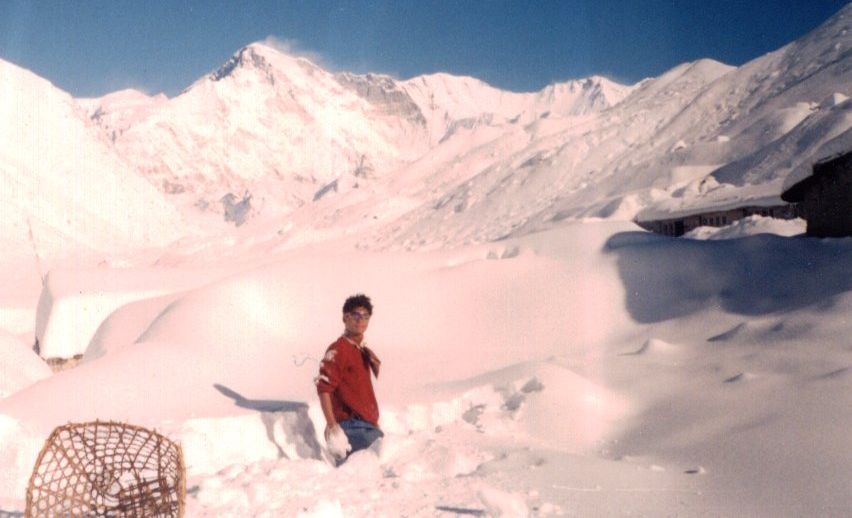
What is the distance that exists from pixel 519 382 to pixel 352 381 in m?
1.75

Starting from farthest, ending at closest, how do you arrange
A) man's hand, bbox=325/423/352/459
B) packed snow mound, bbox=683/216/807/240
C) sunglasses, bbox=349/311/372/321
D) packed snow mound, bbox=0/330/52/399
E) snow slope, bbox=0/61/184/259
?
snow slope, bbox=0/61/184/259 → packed snow mound, bbox=683/216/807/240 → packed snow mound, bbox=0/330/52/399 → sunglasses, bbox=349/311/372/321 → man's hand, bbox=325/423/352/459

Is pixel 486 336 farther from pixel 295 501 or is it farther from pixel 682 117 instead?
pixel 682 117

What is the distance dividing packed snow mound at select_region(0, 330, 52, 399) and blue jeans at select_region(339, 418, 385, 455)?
17.6 feet

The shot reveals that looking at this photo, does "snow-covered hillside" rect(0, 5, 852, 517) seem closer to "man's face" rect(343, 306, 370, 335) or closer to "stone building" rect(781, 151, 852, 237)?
"stone building" rect(781, 151, 852, 237)

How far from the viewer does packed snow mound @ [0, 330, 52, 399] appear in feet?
25.5

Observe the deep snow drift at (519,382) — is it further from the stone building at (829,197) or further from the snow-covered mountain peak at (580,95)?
the snow-covered mountain peak at (580,95)

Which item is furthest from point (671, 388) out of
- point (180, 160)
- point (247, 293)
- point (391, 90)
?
point (391, 90)

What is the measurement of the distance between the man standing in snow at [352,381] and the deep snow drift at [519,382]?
0.15m

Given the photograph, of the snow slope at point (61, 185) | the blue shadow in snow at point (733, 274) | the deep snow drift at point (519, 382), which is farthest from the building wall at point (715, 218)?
the snow slope at point (61, 185)

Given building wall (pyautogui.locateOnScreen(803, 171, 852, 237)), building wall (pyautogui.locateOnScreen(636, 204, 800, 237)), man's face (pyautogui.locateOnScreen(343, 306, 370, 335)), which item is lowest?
man's face (pyautogui.locateOnScreen(343, 306, 370, 335))

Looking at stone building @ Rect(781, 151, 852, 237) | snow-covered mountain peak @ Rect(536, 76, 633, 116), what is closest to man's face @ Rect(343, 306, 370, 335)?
stone building @ Rect(781, 151, 852, 237)

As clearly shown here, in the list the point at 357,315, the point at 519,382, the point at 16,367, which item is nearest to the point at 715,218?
the point at 519,382

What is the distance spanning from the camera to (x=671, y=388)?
15.8 feet

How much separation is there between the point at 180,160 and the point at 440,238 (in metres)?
83.2
